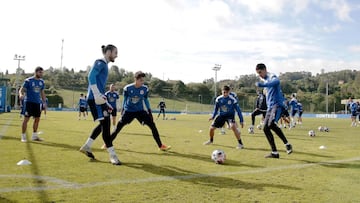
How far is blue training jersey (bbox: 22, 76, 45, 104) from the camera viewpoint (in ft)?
36.0

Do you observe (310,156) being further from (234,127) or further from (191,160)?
(191,160)

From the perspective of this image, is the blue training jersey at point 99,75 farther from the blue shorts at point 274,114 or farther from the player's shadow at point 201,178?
the blue shorts at point 274,114

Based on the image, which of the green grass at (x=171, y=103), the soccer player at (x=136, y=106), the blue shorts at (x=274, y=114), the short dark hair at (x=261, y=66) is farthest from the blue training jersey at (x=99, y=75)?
the green grass at (x=171, y=103)

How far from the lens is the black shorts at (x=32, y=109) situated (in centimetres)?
1090

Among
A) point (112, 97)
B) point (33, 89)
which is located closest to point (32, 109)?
point (33, 89)

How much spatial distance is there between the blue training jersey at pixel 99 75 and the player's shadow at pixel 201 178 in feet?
5.53

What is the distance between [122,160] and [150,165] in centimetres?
84

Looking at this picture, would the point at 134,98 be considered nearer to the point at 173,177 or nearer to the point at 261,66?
the point at 261,66

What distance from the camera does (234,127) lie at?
1070 cm

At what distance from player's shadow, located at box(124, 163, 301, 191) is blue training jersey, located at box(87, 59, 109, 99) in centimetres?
169

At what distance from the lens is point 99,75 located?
24.0 feet

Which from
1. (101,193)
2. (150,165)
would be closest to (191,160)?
(150,165)

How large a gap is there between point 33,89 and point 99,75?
4.71m

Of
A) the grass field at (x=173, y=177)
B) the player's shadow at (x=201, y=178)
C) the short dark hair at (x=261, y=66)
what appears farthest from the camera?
the short dark hair at (x=261, y=66)
